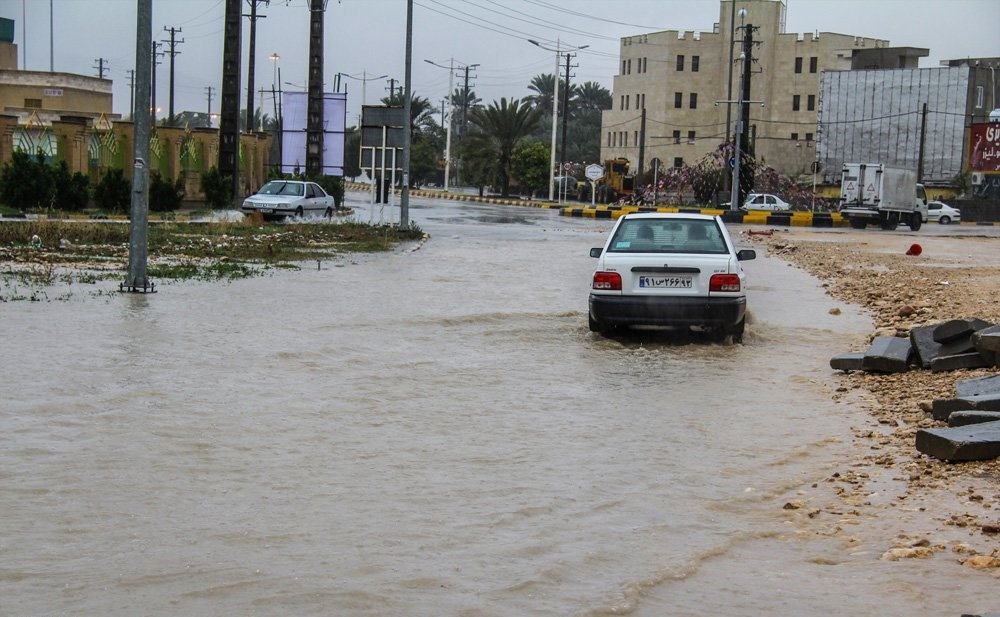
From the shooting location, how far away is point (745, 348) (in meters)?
13.0

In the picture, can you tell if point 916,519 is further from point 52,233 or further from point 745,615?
point 52,233

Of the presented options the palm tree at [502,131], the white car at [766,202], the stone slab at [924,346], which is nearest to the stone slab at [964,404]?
the stone slab at [924,346]

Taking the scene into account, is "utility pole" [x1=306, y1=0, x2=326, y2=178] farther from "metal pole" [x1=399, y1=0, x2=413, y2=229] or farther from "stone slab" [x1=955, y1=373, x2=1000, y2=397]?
"stone slab" [x1=955, y1=373, x2=1000, y2=397]

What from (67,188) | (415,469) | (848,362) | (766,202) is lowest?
(415,469)

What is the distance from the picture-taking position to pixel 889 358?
10812 mm

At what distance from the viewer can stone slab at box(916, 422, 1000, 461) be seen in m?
7.20

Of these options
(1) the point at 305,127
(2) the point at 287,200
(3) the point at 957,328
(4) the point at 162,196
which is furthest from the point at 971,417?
(1) the point at 305,127

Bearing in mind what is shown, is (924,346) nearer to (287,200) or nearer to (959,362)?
(959,362)

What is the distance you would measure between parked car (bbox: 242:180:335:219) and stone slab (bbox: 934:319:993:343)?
90.7 ft

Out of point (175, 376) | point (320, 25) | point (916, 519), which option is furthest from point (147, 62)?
point (320, 25)

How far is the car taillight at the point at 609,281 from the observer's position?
1241cm

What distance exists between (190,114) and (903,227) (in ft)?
473

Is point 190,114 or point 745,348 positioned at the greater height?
point 190,114

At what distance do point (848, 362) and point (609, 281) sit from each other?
2.50 meters
